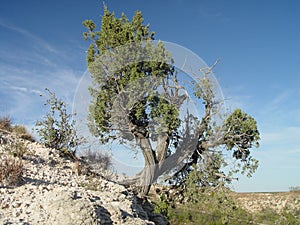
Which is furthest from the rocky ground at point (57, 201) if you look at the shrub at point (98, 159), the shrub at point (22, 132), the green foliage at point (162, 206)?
the shrub at point (22, 132)

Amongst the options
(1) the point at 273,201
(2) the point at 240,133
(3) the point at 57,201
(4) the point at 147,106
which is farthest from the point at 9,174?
(1) the point at 273,201

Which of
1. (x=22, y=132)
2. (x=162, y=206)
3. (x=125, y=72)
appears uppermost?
(x=125, y=72)

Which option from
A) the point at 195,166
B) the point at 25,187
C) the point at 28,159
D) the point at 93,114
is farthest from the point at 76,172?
the point at 195,166

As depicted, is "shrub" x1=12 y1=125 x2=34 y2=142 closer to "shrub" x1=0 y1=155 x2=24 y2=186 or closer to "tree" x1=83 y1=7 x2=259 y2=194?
"tree" x1=83 y1=7 x2=259 y2=194

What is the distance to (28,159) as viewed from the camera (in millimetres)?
8344

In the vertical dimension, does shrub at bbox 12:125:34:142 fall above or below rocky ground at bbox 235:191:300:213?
above

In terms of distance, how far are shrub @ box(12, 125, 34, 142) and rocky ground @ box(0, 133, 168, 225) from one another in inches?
124

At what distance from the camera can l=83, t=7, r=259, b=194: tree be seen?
9.52 meters

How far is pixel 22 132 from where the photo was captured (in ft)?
38.0

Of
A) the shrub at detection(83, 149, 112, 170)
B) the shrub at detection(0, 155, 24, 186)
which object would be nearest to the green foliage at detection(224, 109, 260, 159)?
the shrub at detection(83, 149, 112, 170)

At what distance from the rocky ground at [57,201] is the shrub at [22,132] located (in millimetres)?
3155

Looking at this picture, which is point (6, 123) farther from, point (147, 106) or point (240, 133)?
point (240, 133)

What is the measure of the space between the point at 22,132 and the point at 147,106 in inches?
209

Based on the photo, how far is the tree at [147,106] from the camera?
9.52 metres
